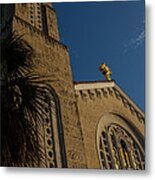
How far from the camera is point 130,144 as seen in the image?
3.72 m

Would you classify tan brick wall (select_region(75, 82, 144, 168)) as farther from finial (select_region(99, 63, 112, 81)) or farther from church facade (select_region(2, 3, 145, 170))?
finial (select_region(99, 63, 112, 81))

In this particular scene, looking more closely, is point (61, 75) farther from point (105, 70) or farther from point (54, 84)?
point (105, 70)

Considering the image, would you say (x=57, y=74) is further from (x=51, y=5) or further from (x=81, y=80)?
(x=51, y=5)

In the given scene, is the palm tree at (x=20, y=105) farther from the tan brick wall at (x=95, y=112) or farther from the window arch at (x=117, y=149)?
the window arch at (x=117, y=149)

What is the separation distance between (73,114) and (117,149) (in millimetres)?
527

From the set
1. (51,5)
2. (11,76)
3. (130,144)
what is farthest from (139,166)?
(51,5)

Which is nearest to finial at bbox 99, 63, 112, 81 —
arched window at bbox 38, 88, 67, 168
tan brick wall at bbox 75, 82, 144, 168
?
tan brick wall at bbox 75, 82, 144, 168

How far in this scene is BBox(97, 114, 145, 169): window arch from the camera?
355 centimetres

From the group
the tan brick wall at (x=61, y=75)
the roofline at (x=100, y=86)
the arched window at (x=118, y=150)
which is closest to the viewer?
the arched window at (x=118, y=150)

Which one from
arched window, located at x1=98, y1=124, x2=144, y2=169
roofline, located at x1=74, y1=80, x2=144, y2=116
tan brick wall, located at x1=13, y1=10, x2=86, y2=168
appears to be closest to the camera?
arched window, located at x1=98, y1=124, x2=144, y2=169

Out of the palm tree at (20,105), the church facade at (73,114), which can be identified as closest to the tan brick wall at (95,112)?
the church facade at (73,114)

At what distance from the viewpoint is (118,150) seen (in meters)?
3.80

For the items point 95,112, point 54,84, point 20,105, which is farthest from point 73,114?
point 20,105

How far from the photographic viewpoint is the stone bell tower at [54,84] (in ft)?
12.3
